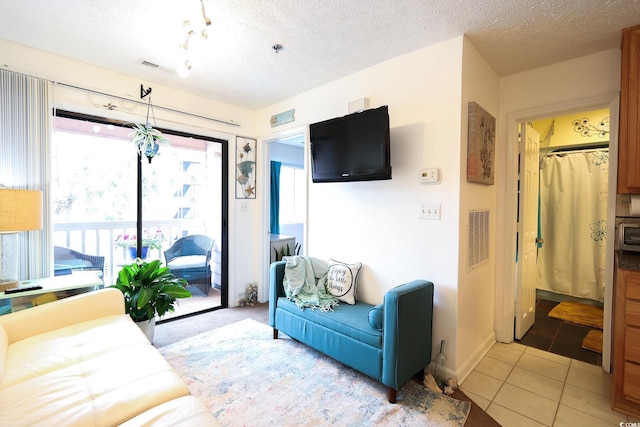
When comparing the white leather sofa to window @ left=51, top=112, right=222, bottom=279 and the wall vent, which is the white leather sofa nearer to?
window @ left=51, top=112, right=222, bottom=279

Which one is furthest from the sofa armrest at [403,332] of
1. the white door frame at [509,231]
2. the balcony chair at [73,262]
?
the balcony chair at [73,262]

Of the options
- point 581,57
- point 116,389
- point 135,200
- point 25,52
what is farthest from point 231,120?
point 581,57

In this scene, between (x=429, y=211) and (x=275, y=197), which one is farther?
(x=275, y=197)

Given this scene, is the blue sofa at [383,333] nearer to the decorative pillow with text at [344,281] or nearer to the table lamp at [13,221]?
the decorative pillow with text at [344,281]

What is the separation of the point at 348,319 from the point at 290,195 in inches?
157

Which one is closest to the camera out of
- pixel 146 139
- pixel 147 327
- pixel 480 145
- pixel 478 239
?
pixel 480 145

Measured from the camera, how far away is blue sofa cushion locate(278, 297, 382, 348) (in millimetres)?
2012

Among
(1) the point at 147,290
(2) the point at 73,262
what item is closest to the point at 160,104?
(2) the point at 73,262

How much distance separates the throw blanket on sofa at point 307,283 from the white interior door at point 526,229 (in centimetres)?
185

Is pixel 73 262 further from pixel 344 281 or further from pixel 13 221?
pixel 344 281

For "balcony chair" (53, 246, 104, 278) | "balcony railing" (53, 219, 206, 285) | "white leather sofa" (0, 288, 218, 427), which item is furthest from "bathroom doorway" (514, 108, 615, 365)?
"balcony chair" (53, 246, 104, 278)

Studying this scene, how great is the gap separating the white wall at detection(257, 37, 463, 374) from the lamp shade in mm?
2299

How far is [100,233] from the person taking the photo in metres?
2.94

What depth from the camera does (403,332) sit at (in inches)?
74.5
